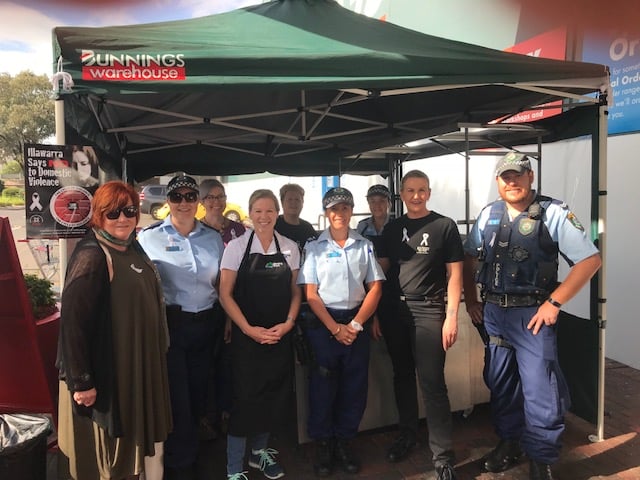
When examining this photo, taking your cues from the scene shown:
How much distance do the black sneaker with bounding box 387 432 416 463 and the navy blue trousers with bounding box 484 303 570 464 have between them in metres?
0.66

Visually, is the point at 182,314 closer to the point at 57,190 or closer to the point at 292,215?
the point at 57,190

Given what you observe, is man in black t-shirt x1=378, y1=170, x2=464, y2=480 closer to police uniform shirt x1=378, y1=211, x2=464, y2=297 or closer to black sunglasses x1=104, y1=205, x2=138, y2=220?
police uniform shirt x1=378, y1=211, x2=464, y2=297

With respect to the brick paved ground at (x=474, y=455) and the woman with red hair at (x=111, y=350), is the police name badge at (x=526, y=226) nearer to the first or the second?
the brick paved ground at (x=474, y=455)

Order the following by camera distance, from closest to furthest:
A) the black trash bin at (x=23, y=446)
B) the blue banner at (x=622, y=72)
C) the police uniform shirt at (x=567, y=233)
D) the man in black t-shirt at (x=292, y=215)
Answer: the black trash bin at (x=23, y=446)
the police uniform shirt at (x=567, y=233)
the man in black t-shirt at (x=292, y=215)
the blue banner at (x=622, y=72)

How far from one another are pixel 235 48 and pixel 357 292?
60.0 inches

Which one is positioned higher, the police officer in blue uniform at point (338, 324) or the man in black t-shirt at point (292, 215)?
the man in black t-shirt at point (292, 215)

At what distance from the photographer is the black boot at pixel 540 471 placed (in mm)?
2742

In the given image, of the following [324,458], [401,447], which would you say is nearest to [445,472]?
[401,447]

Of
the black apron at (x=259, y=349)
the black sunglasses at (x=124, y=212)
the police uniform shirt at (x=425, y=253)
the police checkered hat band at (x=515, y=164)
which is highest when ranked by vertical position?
the police checkered hat band at (x=515, y=164)

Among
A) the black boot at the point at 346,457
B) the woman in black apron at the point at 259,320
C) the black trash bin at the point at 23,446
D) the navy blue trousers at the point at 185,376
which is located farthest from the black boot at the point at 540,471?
the black trash bin at the point at 23,446

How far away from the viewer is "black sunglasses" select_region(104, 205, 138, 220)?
7.34 feet

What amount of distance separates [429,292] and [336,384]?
0.81m

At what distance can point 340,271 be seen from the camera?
2.84 meters

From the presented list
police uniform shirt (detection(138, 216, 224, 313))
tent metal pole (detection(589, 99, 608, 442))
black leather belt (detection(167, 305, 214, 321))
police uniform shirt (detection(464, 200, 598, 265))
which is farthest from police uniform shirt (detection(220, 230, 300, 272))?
tent metal pole (detection(589, 99, 608, 442))
